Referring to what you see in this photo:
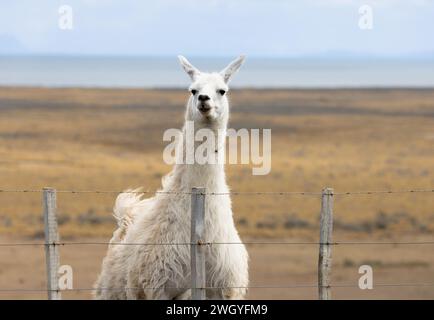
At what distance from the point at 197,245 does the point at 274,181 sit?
2483 centimetres

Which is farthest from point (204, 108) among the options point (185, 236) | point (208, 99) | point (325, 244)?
point (325, 244)

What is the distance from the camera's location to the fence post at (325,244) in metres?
8.48

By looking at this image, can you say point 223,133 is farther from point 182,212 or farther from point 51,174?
point 51,174

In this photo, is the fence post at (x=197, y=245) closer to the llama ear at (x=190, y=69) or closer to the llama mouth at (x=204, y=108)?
the llama mouth at (x=204, y=108)

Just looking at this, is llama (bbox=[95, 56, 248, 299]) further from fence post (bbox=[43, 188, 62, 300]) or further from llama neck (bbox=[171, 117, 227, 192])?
fence post (bbox=[43, 188, 62, 300])

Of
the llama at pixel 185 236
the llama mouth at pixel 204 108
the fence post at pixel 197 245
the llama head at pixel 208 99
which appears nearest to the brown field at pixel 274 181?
the llama at pixel 185 236

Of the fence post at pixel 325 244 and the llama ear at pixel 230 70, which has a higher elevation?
the llama ear at pixel 230 70

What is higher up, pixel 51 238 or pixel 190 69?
pixel 190 69

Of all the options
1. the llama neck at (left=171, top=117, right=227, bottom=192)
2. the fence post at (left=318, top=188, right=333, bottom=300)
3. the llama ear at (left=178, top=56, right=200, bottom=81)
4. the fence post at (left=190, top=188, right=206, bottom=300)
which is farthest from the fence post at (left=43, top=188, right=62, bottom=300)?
the fence post at (left=318, top=188, right=333, bottom=300)

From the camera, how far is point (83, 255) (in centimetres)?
2200

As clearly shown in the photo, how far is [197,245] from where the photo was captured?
838 cm

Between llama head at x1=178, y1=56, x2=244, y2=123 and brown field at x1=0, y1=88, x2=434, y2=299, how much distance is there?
386 inches

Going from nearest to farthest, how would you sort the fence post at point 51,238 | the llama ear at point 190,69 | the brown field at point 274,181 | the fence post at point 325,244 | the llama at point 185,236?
the fence post at point 51,238
the fence post at point 325,244
the llama at point 185,236
the llama ear at point 190,69
the brown field at point 274,181

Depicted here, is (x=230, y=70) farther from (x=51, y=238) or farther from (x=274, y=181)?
(x=274, y=181)
